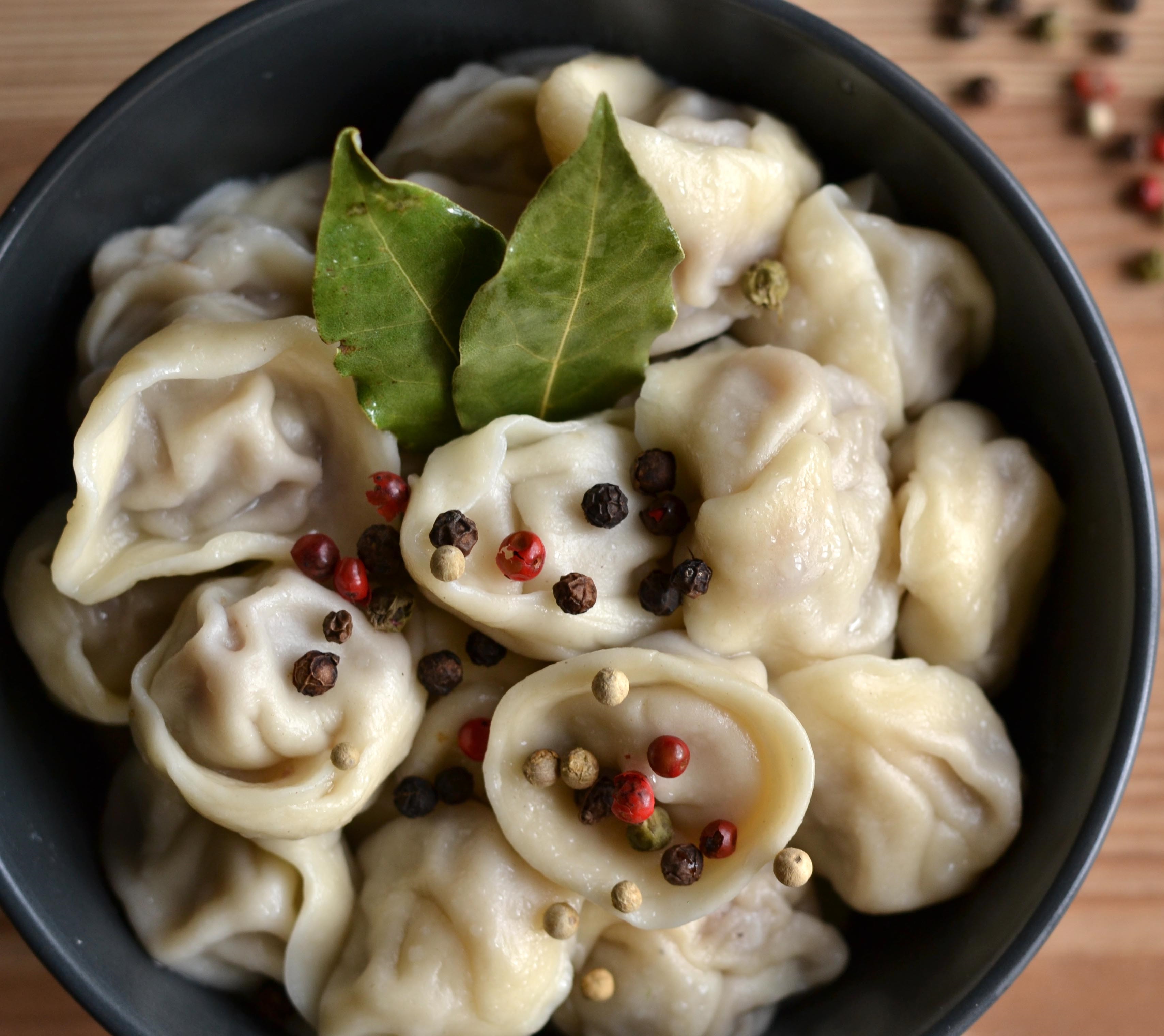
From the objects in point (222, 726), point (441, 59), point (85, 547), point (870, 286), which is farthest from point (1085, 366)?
point (85, 547)

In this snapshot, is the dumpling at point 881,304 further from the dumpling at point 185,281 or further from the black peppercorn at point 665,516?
the dumpling at point 185,281

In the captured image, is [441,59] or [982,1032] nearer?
[441,59]

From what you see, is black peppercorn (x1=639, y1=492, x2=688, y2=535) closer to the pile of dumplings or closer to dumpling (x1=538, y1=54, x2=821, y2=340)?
the pile of dumplings

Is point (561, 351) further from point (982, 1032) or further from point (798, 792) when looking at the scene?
point (982, 1032)

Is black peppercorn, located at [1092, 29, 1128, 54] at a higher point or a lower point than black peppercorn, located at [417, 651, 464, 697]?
higher

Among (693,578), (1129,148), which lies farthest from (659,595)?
(1129,148)

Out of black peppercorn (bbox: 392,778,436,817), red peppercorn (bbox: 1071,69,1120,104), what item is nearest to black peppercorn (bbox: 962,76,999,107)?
red peppercorn (bbox: 1071,69,1120,104)
